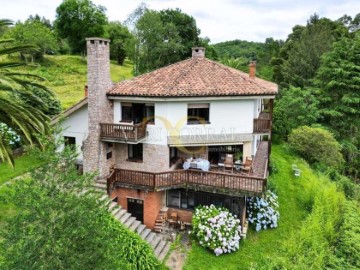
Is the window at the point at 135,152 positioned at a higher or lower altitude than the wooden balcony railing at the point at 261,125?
lower

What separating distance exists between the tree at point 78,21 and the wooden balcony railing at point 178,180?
1967 inches

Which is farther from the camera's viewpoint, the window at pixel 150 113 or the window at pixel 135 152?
the window at pixel 135 152

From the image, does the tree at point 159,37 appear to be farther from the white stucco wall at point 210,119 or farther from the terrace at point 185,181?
the terrace at point 185,181

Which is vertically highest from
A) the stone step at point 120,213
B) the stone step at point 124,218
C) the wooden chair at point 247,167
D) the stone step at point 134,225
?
the wooden chair at point 247,167

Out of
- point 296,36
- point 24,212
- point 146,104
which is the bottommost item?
point 24,212

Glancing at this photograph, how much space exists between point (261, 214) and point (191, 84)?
9.04 m

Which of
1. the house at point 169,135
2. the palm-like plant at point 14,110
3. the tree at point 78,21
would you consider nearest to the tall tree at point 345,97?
the house at point 169,135

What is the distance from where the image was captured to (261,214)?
19172 millimetres

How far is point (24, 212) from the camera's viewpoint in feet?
28.0

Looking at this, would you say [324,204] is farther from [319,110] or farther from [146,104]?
[319,110]

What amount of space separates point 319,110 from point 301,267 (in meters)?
26.8

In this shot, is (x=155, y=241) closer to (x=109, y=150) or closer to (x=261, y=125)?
(x=109, y=150)

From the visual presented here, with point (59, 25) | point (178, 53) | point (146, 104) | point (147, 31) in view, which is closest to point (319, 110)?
point (178, 53)

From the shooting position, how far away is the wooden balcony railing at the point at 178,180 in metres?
17.0
